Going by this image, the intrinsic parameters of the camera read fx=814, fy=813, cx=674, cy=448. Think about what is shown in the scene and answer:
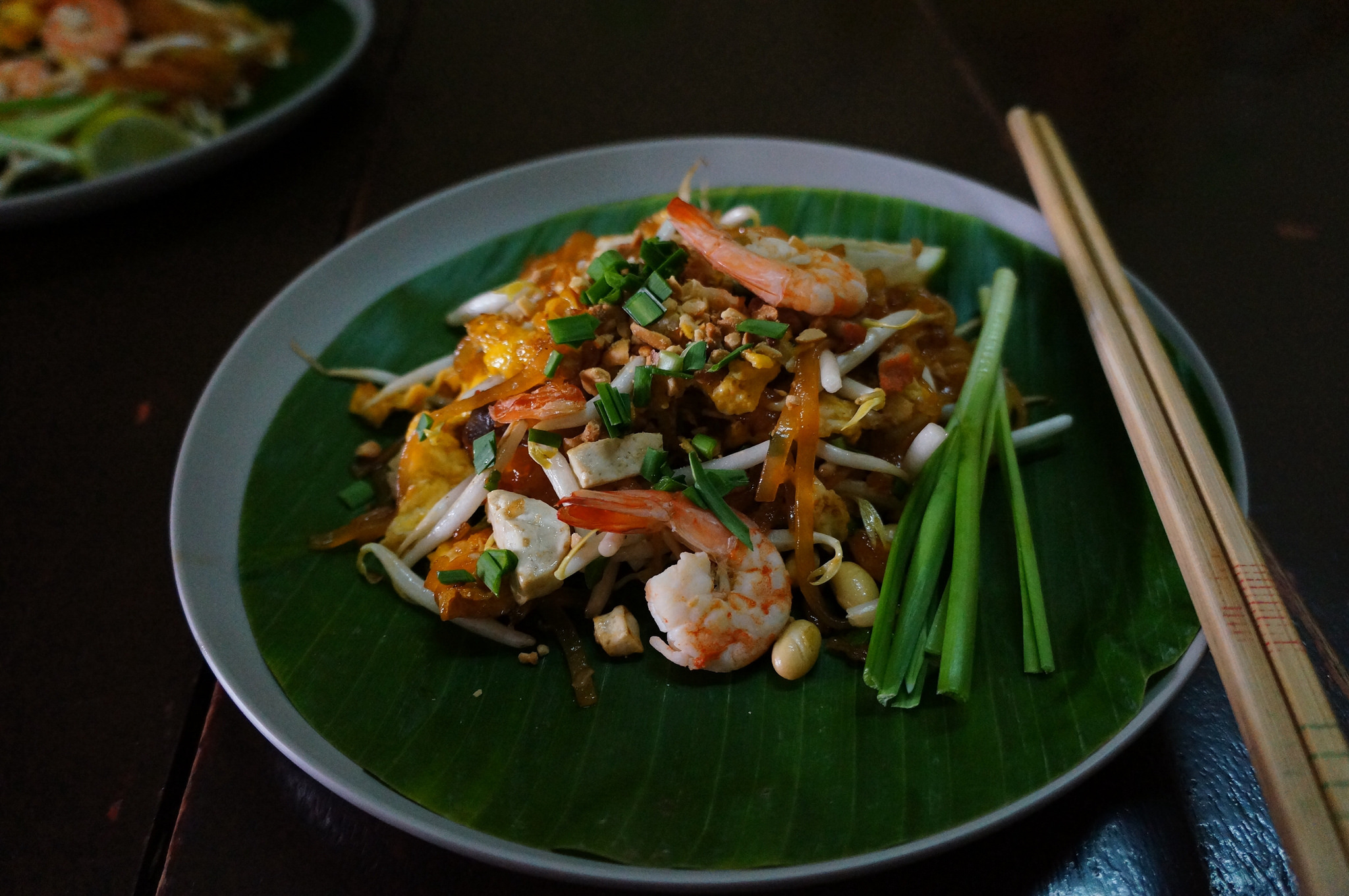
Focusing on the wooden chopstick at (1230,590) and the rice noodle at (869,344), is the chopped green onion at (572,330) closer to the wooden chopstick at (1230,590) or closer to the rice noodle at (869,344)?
the rice noodle at (869,344)

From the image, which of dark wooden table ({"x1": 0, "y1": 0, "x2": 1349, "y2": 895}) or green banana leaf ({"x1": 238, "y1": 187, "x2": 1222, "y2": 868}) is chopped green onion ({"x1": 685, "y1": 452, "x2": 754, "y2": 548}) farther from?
dark wooden table ({"x1": 0, "y1": 0, "x2": 1349, "y2": 895})

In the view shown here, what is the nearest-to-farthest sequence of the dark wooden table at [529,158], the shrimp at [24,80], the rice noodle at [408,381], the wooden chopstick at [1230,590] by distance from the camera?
the wooden chopstick at [1230,590], the dark wooden table at [529,158], the rice noodle at [408,381], the shrimp at [24,80]

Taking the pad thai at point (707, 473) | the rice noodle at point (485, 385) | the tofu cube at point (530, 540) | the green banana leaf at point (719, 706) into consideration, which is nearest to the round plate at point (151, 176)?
the green banana leaf at point (719, 706)

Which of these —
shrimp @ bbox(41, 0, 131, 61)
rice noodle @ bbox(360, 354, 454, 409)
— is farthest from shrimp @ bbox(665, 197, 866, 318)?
shrimp @ bbox(41, 0, 131, 61)

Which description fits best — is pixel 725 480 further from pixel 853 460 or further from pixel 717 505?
pixel 853 460

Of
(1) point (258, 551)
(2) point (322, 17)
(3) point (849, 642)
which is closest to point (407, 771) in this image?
(1) point (258, 551)

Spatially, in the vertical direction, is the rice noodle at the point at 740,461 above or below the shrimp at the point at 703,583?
above
